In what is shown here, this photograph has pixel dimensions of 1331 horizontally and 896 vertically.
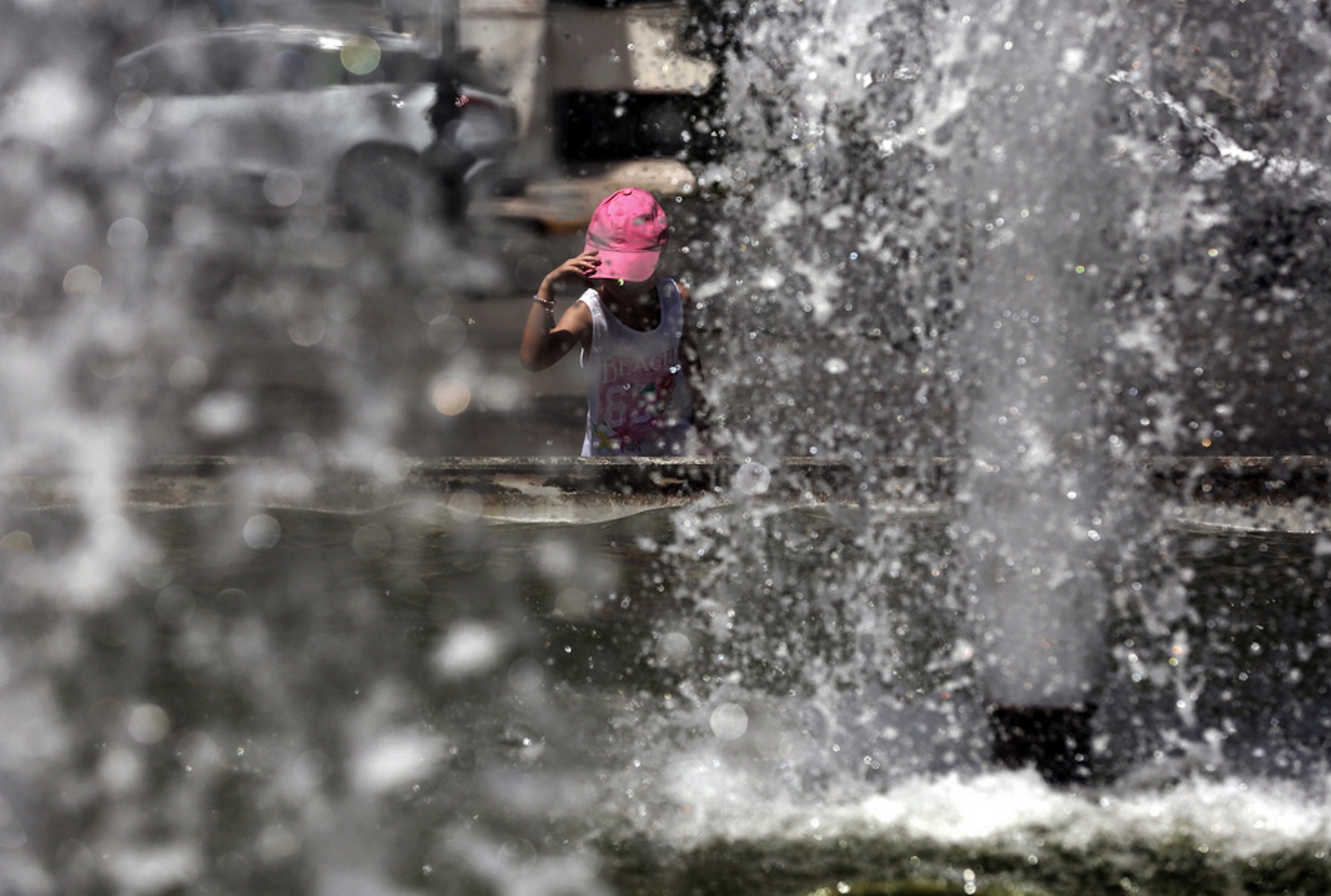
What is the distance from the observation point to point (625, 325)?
3.17 meters

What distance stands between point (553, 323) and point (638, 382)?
11.1 inches

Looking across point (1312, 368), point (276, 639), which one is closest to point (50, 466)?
point (276, 639)

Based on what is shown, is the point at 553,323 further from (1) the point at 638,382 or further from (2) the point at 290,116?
(2) the point at 290,116

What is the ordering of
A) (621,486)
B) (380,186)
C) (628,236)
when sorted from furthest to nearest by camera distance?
(380,186)
(621,486)
(628,236)

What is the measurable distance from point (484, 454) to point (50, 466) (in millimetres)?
1737

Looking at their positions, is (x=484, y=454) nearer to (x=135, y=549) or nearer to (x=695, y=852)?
(x=135, y=549)

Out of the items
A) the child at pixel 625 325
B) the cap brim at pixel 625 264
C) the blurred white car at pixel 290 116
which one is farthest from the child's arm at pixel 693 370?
the blurred white car at pixel 290 116

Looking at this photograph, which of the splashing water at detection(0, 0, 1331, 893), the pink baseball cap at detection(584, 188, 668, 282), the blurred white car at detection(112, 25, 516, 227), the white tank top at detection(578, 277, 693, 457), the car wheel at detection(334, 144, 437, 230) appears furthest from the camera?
the car wheel at detection(334, 144, 437, 230)

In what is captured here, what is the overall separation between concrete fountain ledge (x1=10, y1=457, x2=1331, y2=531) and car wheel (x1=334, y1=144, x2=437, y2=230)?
583cm

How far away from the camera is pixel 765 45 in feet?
32.0

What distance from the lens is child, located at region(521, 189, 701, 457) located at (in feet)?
10.1

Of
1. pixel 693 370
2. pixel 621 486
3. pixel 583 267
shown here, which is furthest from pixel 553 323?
pixel 621 486

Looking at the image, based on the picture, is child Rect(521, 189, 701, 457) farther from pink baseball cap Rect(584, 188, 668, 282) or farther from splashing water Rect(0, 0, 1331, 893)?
splashing water Rect(0, 0, 1331, 893)

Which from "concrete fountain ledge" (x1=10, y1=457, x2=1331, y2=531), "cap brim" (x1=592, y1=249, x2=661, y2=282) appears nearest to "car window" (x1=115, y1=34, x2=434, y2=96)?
"concrete fountain ledge" (x1=10, y1=457, x2=1331, y2=531)
